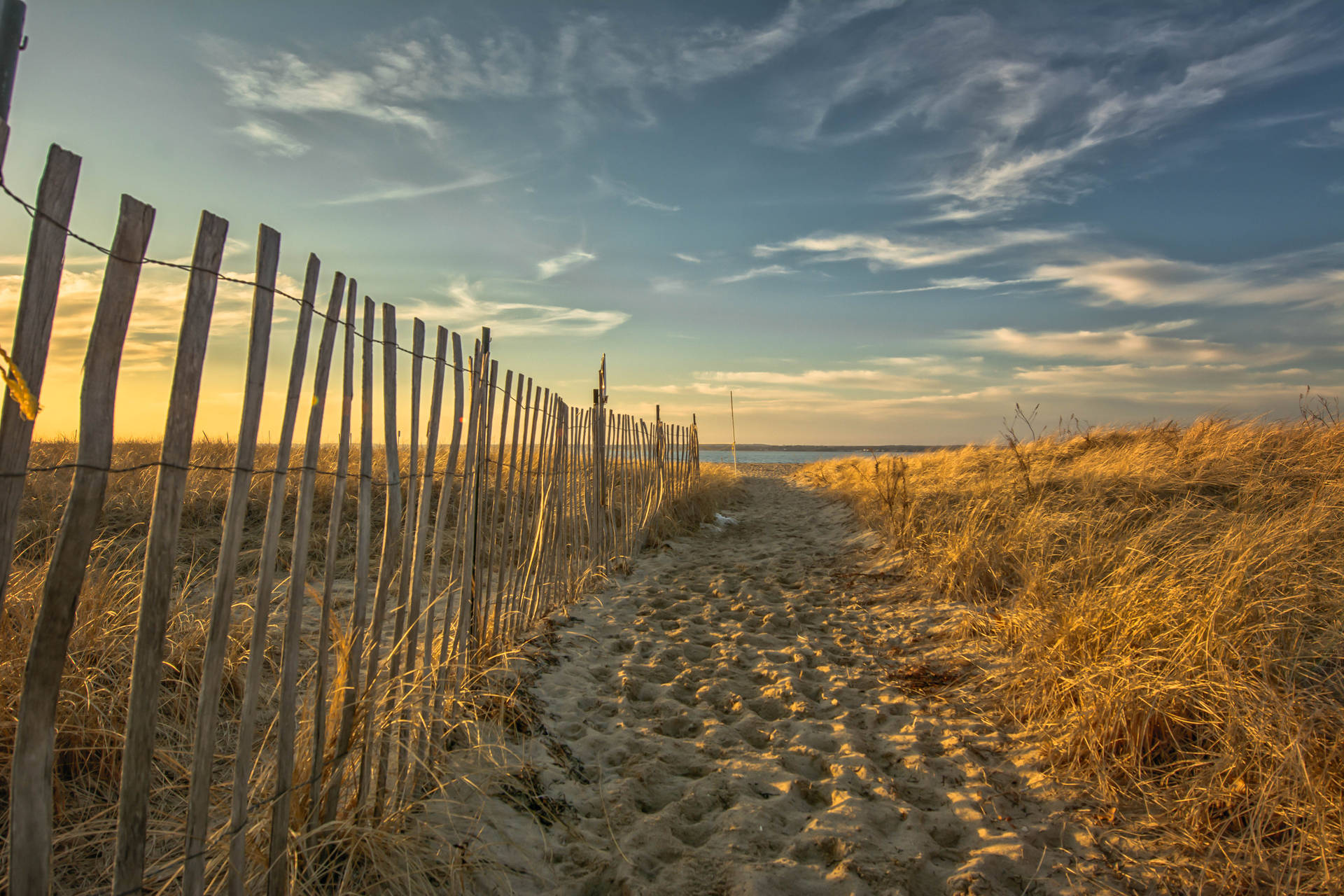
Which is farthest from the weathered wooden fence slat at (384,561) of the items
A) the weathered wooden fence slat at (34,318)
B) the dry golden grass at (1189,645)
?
the dry golden grass at (1189,645)

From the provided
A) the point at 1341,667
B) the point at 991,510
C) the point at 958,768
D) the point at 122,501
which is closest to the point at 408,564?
the point at 958,768

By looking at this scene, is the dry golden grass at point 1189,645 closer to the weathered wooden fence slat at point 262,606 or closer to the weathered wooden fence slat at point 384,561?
the weathered wooden fence slat at point 384,561

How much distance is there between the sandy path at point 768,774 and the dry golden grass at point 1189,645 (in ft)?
1.12

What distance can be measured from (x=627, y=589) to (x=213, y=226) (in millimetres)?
4827

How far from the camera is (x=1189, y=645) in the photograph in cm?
301

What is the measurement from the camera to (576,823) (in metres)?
2.54

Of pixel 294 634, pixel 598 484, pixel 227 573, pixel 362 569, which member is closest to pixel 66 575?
pixel 227 573

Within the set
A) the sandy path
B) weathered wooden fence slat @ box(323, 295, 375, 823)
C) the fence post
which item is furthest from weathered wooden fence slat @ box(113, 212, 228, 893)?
the fence post

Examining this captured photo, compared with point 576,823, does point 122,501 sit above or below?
above

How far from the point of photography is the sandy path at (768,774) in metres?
2.31

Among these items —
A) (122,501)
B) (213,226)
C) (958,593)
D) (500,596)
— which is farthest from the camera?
(122,501)

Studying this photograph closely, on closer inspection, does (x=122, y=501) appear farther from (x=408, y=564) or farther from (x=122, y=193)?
(x=122, y=193)

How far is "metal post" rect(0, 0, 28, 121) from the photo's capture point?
126 cm

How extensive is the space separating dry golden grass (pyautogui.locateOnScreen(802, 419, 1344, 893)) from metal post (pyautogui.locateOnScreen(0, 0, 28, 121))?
12.3 ft
